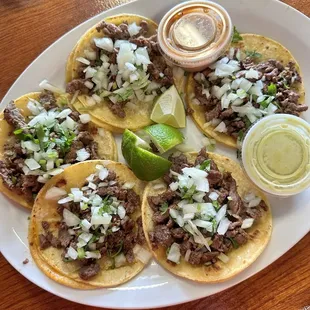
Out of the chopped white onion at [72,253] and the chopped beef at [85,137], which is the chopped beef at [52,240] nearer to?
the chopped white onion at [72,253]

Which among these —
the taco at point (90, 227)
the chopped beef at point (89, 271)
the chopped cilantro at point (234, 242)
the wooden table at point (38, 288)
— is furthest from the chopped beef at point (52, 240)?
the chopped cilantro at point (234, 242)

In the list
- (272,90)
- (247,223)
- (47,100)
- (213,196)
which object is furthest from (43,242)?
(272,90)

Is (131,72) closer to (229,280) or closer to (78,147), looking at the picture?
(78,147)

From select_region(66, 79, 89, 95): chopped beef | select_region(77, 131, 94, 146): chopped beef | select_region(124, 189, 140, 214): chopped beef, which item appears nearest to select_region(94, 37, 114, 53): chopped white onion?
select_region(66, 79, 89, 95): chopped beef

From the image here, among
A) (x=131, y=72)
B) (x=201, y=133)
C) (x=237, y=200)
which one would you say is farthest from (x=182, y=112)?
(x=237, y=200)

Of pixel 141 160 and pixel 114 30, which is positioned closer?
pixel 141 160

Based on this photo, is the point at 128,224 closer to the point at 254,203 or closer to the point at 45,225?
the point at 45,225
